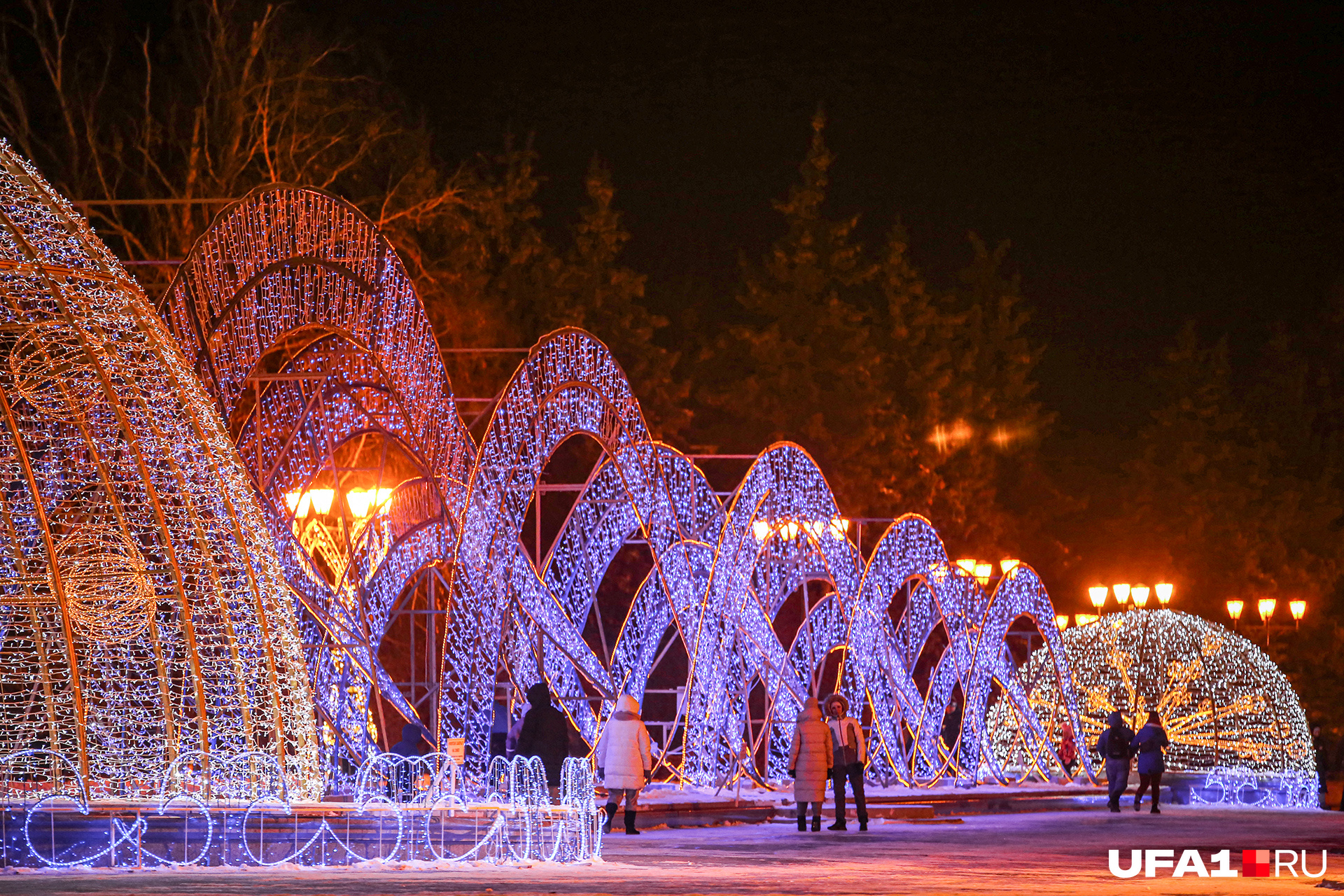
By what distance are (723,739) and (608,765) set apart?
17.1ft

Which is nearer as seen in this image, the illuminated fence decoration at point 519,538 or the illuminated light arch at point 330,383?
the illuminated light arch at point 330,383

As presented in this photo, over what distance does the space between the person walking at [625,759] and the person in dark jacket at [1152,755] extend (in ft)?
26.8

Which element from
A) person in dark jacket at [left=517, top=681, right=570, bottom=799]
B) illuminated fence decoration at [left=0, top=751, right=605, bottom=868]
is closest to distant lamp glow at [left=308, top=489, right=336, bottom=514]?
person in dark jacket at [left=517, top=681, right=570, bottom=799]

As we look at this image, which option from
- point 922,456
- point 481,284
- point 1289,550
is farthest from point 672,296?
point 1289,550

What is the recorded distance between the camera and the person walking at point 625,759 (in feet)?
58.0

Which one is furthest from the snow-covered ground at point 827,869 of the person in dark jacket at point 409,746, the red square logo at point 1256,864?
the person in dark jacket at point 409,746

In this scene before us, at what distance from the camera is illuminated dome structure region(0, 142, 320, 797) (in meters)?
14.2

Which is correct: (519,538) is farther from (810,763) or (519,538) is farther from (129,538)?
(129,538)

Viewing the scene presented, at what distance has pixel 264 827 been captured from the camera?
12938 mm

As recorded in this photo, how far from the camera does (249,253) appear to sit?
16797 mm

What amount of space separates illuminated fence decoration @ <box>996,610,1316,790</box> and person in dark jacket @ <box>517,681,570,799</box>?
1224 cm

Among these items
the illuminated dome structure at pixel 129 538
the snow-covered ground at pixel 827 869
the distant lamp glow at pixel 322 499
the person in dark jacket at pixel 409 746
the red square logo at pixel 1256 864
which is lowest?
the red square logo at pixel 1256 864

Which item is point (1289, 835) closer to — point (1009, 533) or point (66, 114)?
point (66, 114)

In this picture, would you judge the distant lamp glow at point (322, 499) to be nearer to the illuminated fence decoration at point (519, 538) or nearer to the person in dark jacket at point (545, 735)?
the illuminated fence decoration at point (519, 538)
